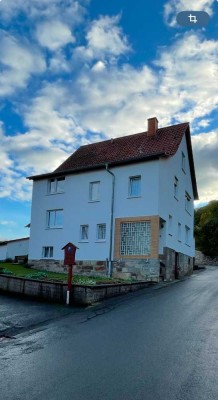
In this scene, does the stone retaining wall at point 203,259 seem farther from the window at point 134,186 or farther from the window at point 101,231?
the window at point 134,186

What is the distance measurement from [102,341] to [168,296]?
7.26 meters

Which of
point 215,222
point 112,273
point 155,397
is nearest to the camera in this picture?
point 155,397

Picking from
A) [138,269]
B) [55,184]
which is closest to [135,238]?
[138,269]

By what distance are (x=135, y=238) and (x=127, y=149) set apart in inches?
277

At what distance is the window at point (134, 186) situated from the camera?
24.3 metres

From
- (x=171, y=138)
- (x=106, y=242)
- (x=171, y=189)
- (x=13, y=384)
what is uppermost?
(x=171, y=138)

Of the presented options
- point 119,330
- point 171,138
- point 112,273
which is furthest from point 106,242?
point 119,330

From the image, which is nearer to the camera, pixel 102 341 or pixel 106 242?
pixel 102 341

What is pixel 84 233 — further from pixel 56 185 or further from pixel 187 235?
pixel 187 235

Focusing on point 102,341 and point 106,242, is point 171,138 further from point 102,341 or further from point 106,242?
point 102,341

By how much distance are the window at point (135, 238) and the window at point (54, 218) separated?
5319 mm

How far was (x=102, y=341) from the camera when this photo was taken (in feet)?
27.1

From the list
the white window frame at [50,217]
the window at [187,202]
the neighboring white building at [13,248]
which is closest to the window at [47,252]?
the white window frame at [50,217]

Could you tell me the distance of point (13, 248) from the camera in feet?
115
